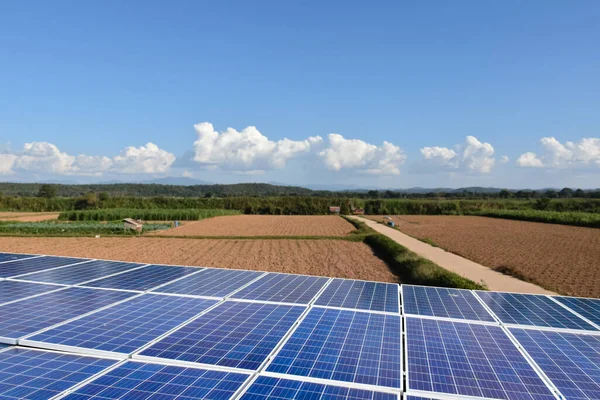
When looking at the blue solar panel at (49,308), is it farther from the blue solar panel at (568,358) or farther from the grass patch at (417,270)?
the grass patch at (417,270)

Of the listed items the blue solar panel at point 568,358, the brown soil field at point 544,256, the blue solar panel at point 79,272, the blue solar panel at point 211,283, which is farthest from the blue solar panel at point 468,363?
the brown soil field at point 544,256

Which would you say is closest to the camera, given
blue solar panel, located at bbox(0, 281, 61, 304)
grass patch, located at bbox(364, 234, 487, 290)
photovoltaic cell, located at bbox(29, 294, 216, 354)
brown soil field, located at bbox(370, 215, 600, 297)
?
photovoltaic cell, located at bbox(29, 294, 216, 354)

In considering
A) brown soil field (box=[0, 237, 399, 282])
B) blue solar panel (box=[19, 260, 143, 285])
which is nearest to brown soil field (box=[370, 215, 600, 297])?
brown soil field (box=[0, 237, 399, 282])

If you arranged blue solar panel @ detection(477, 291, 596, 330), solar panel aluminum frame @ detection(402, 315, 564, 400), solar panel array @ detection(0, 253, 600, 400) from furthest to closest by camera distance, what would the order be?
blue solar panel @ detection(477, 291, 596, 330) < solar panel array @ detection(0, 253, 600, 400) < solar panel aluminum frame @ detection(402, 315, 564, 400)

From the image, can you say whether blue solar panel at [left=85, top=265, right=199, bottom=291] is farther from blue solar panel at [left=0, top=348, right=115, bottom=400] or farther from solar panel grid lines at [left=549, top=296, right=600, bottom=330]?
solar panel grid lines at [left=549, top=296, right=600, bottom=330]

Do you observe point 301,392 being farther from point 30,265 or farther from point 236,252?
point 236,252

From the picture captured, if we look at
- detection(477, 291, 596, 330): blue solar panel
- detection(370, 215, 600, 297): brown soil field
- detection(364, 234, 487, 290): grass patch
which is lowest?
detection(370, 215, 600, 297): brown soil field
